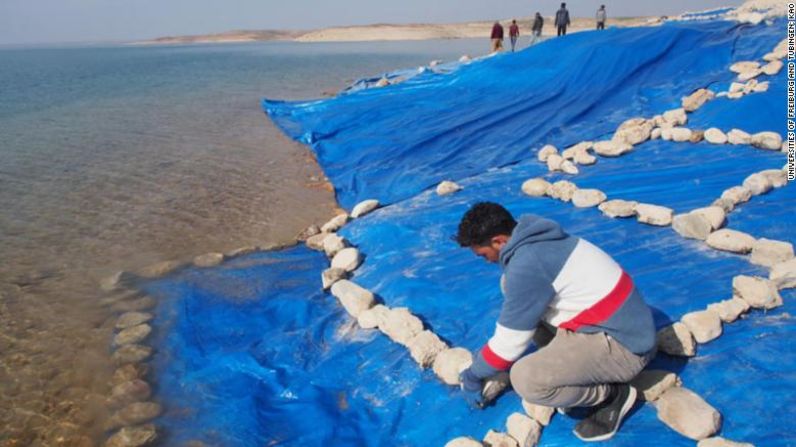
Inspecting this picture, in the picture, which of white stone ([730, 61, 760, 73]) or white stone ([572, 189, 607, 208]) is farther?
white stone ([730, 61, 760, 73])

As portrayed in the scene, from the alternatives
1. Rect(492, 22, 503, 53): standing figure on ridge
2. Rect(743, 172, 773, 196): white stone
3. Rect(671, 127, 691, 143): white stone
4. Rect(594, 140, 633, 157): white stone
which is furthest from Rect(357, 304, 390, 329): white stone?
Rect(492, 22, 503, 53): standing figure on ridge

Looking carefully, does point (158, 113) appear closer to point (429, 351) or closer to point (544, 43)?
point (544, 43)

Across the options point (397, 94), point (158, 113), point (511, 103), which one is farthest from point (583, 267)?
point (158, 113)

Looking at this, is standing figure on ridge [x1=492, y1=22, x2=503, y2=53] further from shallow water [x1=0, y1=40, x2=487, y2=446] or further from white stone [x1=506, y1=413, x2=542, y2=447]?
white stone [x1=506, y1=413, x2=542, y2=447]

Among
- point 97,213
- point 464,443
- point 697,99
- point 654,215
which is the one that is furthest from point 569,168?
point 97,213

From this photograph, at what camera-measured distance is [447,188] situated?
637 centimetres

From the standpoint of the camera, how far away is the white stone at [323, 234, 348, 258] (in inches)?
225

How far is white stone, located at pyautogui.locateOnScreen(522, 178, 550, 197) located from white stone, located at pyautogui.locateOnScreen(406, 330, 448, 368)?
8.58 feet

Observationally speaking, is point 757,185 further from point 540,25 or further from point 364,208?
point 540,25

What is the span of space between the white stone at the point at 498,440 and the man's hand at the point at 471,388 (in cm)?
20

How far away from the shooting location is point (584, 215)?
16.8 feet

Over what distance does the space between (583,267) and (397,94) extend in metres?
9.22

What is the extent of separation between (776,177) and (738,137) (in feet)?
4.17

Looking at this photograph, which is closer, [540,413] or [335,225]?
[540,413]
